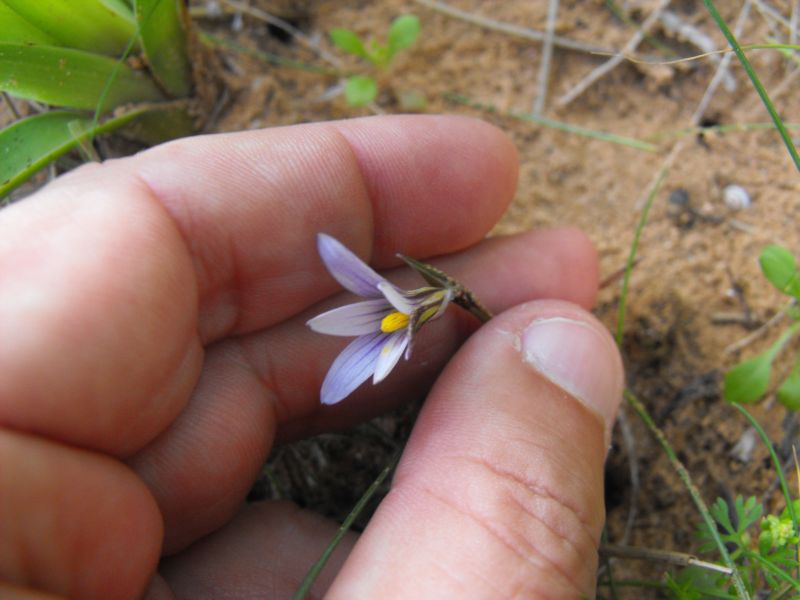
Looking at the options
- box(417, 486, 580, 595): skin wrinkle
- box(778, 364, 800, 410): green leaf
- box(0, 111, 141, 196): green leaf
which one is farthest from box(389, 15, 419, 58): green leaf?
box(417, 486, 580, 595): skin wrinkle

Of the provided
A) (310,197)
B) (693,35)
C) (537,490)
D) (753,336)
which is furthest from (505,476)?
(693,35)

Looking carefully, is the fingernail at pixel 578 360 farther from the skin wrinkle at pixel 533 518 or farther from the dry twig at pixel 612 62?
the dry twig at pixel 612 62

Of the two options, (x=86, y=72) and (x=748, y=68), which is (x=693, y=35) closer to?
(x=748, y=68)

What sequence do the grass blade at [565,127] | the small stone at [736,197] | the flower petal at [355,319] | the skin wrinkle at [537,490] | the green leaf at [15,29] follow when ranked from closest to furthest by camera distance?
1. the skin wrinkle at [537,490]
2. the flower petal at [355,319]
3. the green leaf at [15,29]
4. the small stone at [736,197]
5. the grass blade at [565,127]

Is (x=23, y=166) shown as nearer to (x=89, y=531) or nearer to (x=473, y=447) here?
(x=89, y=531)

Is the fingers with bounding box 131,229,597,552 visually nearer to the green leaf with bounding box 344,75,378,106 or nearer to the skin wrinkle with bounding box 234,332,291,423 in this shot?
the skin wrinkle with bounding box 234,332,291,423

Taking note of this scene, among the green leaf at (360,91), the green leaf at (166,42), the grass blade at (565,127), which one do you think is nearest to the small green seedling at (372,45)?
the green leaf at (360,91)

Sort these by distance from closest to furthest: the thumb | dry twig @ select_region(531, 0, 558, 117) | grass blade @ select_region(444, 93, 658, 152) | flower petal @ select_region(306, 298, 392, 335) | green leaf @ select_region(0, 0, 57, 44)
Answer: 1. the thumb
2. flower petal @ select_region(306, 298, 392, 335)
3. green leaf @ select_region(0, 0, 57, 44)
4. grass blade @ select_region(444, 93, 658, 152)
5. dry twig @ select_region(531, 0, 558, 117)
